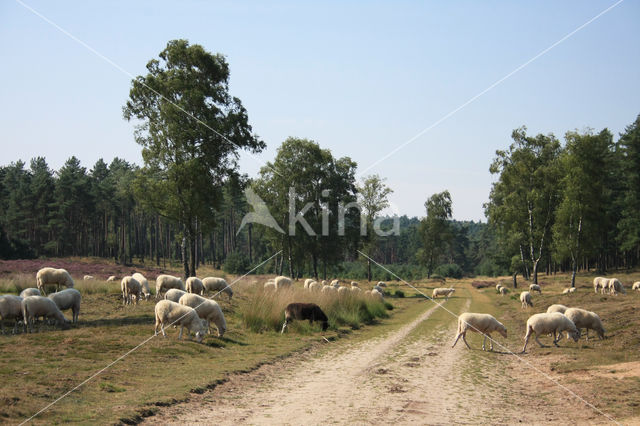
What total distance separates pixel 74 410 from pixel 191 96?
90.6ft

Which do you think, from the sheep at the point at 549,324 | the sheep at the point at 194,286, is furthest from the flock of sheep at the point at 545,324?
the sheep at the point at 194,286

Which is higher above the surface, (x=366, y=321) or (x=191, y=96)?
(x=191, y=96)

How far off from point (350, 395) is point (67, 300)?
43.0ft

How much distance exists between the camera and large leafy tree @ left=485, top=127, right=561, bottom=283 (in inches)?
2231

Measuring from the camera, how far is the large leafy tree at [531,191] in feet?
186

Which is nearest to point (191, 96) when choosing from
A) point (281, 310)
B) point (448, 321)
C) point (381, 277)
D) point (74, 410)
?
point (281, 310)

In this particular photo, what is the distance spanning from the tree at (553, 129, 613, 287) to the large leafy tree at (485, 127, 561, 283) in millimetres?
3604

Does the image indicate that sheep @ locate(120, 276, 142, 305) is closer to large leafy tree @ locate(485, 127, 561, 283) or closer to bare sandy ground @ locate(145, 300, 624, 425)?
bare sandy ground @ locate(145, 300, 624, 425)

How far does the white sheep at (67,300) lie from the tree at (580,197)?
45971 mm

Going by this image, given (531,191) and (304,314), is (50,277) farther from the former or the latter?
(531,191)

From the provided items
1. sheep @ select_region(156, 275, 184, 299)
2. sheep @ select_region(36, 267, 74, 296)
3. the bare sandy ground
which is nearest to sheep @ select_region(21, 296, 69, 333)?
sheep @ select_region(36, 267, 74, 296)

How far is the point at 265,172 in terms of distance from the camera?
2443 inches

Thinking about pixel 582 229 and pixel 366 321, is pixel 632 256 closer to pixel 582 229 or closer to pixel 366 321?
pixel 582 229

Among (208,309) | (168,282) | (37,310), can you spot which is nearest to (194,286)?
(168,282)
